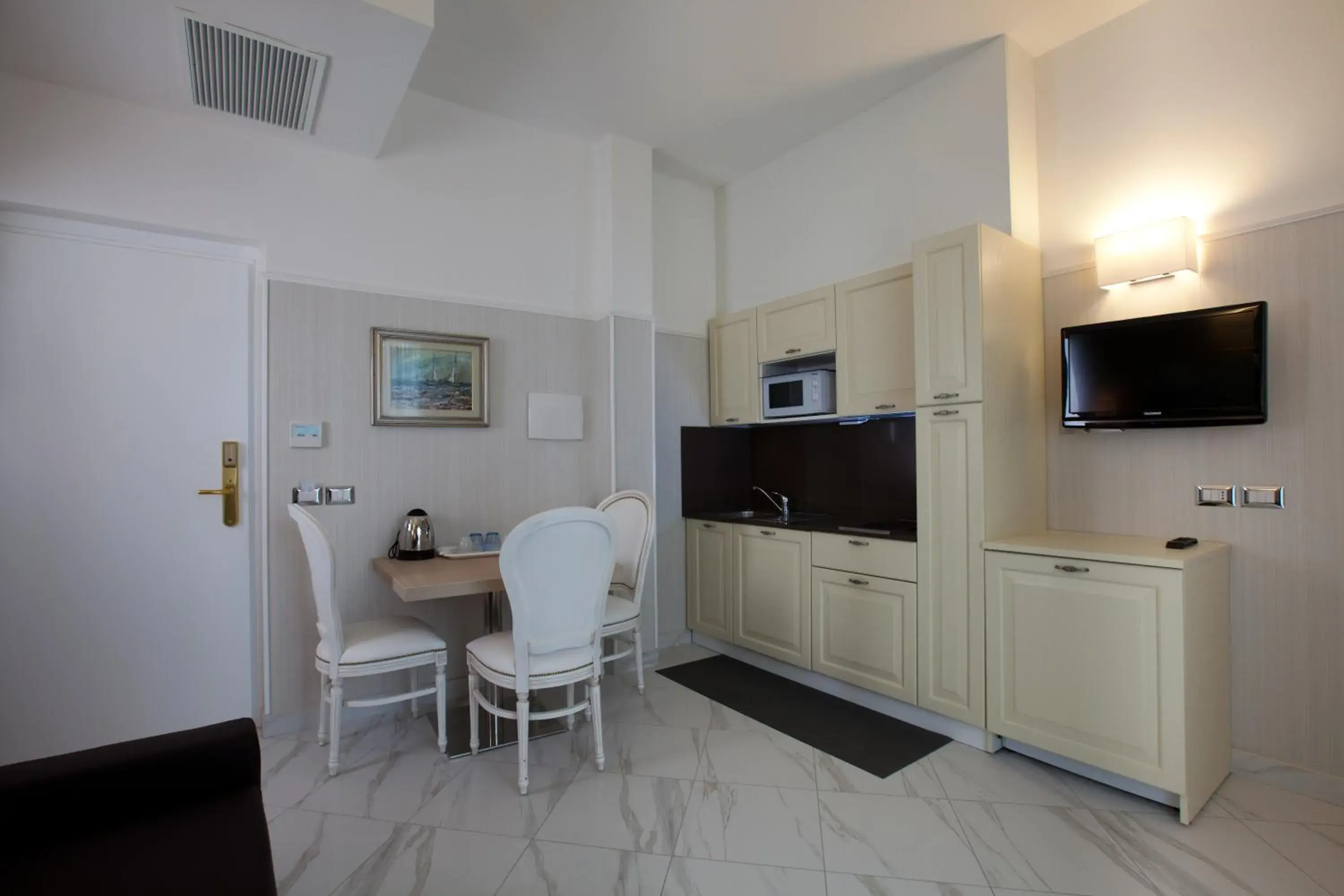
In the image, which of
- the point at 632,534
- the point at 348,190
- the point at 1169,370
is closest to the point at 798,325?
the point at 632,534

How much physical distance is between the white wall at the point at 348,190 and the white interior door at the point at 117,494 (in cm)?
22

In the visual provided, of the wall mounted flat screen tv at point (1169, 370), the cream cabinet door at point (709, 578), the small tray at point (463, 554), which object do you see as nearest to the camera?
the wall mounted flat screen tv at point (1169, 370)

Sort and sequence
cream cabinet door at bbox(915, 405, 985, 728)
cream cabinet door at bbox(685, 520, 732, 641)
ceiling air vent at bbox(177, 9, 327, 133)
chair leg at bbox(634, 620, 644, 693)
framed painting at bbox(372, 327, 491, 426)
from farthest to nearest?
cream cabinet door at bbox(685, 520, 732, 641)
chair leg at bbox(634, 620, 644, 693)
framed painting at bbox(372, 327, 491, 426)
cream cabinet door at bbox(915, 405, 985, 728)
ceiling air vent at bbox(177, 9, 327, 133)

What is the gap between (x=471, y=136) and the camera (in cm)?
343

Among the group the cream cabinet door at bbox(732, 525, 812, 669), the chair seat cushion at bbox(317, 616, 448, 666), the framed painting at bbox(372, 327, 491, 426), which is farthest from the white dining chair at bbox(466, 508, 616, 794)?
the cream cabinet door at bbox(732, 525, 812, 669)

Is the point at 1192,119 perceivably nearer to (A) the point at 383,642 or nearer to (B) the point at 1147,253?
(B) the point at 1147,253

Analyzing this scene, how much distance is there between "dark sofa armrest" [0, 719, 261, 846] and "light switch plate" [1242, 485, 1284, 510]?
10.7ft

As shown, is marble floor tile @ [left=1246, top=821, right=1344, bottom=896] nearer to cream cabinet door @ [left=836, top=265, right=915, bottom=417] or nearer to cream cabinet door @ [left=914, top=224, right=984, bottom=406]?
cream cabinet door @ [left=914, top=224, right=984, bottom=406]

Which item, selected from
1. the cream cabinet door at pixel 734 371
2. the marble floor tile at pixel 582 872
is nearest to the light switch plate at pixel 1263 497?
the cream cabinet door at pixel 734 371

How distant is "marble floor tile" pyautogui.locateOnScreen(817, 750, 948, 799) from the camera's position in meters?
2.34

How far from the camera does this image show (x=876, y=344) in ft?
10.6

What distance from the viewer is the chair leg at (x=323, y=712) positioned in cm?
265

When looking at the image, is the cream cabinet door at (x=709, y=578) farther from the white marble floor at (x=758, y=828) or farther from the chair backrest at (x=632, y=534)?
the white marble floor at (x=758, y=828)

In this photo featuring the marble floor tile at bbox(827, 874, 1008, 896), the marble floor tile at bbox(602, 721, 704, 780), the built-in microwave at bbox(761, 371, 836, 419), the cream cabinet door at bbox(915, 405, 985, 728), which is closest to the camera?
the marble floor tile at bbox(827, 874, 1008, 896)
